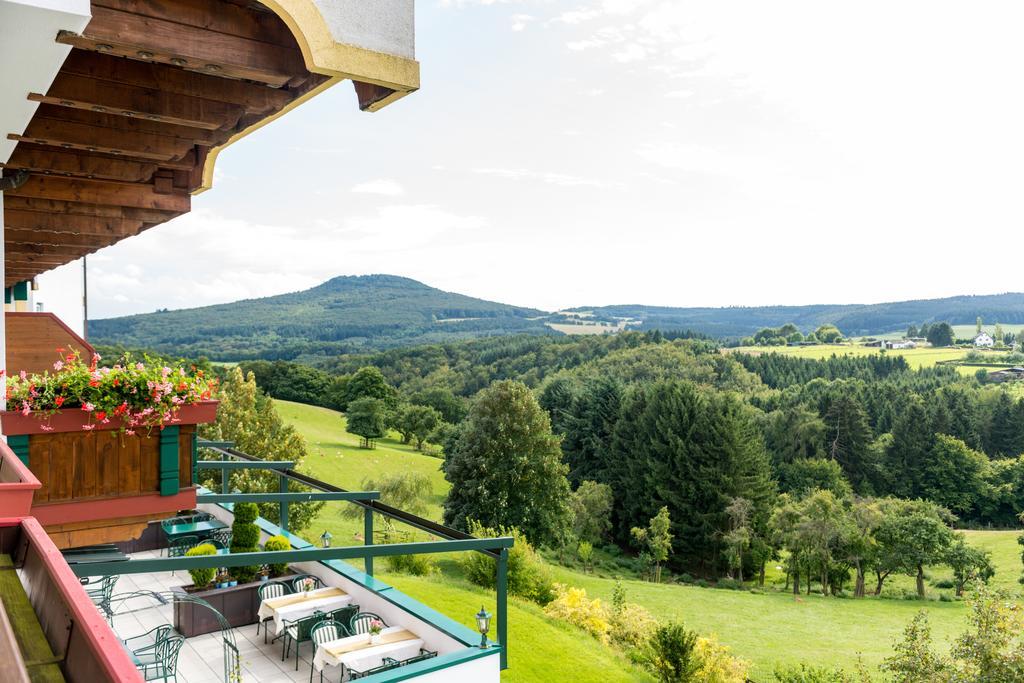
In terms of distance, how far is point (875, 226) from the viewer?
11956 cm

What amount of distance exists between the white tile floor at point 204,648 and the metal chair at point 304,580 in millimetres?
697

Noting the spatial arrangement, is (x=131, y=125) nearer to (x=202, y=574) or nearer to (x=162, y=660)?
(x=162, y=660)

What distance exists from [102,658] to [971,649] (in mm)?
18323

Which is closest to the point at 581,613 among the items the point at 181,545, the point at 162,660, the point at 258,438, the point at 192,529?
the point at 258,438

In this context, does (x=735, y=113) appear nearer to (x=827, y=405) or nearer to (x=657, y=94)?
(x=657, y=94)

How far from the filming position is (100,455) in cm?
520

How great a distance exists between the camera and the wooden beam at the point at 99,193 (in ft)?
16.4

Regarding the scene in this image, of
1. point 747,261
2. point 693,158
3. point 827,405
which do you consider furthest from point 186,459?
point 747,261

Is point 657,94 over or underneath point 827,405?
over

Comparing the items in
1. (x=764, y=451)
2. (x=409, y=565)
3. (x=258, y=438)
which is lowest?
(x=764, y=451)

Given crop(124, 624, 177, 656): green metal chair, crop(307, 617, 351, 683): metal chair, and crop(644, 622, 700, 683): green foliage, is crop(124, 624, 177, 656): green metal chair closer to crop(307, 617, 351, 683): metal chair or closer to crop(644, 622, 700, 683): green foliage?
crop(307, 617, 351, 683): metal chair

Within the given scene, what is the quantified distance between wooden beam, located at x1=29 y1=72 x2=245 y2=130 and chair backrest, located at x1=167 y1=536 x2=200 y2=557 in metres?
9.14

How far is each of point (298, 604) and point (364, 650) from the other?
150 centimetres

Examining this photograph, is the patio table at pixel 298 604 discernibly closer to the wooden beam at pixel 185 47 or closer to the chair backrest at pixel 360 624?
the chair backrest at pixel 360 624
